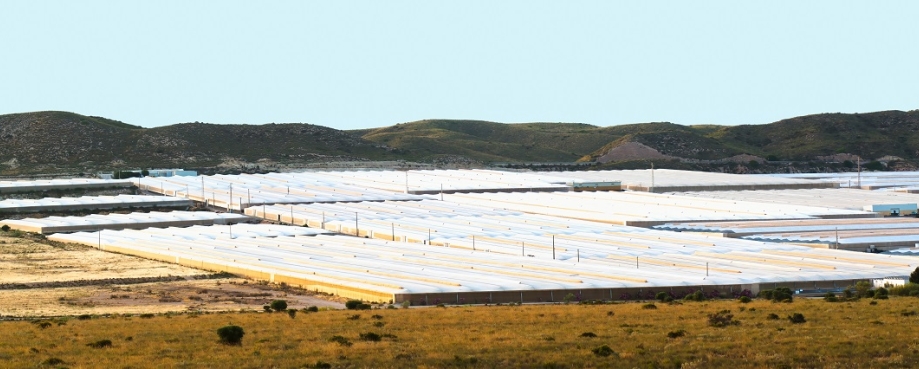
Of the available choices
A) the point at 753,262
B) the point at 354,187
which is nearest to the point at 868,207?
the point at 753,262

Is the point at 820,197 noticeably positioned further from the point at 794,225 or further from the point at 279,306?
the point at 279,306

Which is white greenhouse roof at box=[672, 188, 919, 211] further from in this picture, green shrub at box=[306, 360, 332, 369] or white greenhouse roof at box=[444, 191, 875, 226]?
green shrub at box=[306, 360, 332, 369]

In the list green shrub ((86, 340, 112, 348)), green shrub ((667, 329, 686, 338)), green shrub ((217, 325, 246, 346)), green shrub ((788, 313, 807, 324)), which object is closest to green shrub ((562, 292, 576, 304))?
green shrub ((788, 313, 807, 324))

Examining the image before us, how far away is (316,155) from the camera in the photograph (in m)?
172

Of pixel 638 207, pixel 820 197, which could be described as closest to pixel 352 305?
pixel 638 207

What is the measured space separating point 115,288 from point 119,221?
33335 millimetres

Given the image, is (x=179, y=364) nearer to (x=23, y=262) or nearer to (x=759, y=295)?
(x=759, y=295)

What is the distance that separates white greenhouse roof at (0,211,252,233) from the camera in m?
82.3

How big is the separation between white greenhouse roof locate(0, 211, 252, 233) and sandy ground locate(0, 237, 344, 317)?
537 inches

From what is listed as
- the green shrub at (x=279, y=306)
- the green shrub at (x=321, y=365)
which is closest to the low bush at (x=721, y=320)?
the green shrub at (x=321, y=365)

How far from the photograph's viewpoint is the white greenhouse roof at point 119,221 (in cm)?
8231

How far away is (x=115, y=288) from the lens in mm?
53000

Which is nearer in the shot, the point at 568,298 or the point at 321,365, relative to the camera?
the point at 321,365

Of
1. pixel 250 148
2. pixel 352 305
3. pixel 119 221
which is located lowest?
pixel 352 305
